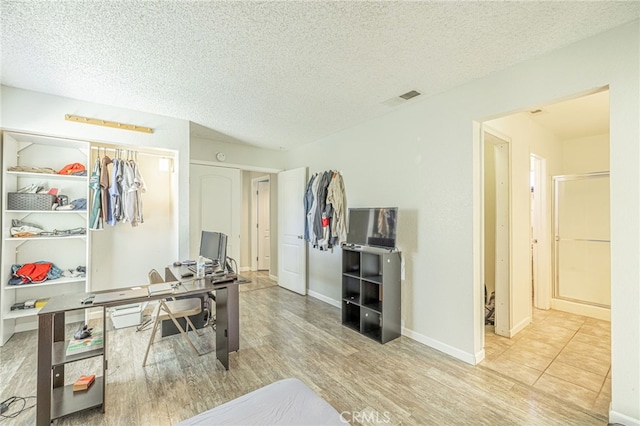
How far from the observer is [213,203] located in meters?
4.76

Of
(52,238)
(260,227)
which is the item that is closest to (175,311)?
(52,238)

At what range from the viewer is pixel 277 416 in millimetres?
1133

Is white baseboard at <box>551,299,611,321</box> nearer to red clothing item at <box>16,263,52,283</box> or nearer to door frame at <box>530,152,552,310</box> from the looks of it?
door frame at <box>530,152,552,310</box>

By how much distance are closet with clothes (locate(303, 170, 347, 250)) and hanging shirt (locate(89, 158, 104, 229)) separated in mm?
2640

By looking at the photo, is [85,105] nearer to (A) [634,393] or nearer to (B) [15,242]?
(B) [15,242]

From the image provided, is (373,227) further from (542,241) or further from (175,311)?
(542,241)

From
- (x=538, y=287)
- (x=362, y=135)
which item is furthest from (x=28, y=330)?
(x=538, y=287)

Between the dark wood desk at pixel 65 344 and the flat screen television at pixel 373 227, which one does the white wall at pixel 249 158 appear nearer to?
the flat screen television at pixel 373 227

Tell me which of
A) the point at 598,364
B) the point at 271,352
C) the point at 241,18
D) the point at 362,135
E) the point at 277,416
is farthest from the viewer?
the point at 362,135

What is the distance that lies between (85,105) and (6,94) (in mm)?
590

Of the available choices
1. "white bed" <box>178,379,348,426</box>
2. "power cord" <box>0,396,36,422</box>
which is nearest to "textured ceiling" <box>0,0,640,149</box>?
"white bed" <box>178,379,348,426</box>

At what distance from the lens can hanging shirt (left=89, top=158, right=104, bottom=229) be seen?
122 inches

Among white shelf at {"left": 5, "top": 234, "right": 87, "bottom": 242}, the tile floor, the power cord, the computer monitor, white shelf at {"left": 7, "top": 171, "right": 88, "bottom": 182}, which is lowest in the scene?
the tile floor

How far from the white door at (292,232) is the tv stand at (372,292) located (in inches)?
54.5
